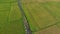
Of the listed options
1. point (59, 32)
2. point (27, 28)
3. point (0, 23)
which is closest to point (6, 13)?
point (0, 23)

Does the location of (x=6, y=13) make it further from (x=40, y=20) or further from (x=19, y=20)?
(x=40, y=20)

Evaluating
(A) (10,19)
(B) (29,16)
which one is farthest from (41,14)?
(A) (10,19)

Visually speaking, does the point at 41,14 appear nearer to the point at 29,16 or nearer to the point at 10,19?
the point at 29,16
